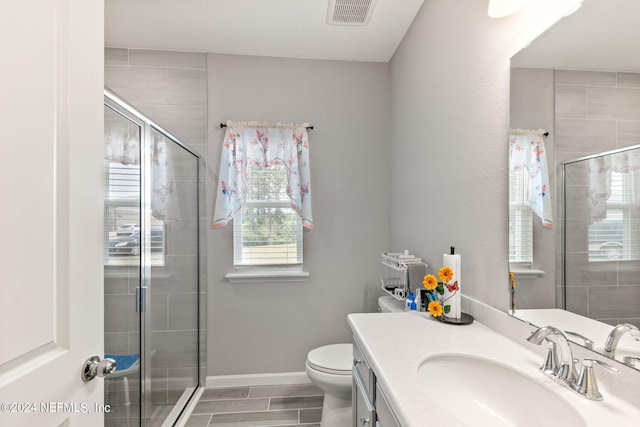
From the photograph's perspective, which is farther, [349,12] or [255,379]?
[255,379]

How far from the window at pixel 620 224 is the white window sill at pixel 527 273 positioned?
0.20m

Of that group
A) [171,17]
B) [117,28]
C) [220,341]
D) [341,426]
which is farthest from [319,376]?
[117,28]

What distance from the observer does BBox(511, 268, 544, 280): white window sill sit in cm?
94

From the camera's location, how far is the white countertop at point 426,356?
63 centimetres

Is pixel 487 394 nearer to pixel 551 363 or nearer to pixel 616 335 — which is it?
pixel 551 363

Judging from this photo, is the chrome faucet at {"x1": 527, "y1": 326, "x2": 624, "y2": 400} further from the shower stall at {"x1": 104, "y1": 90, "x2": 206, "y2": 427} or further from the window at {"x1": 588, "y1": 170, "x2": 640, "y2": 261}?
the shower stall at {"x1": 104, "y1": 90, "x2": 206, "y2": 427}

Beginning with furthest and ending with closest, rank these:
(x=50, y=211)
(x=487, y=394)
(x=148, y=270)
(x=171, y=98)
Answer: (x=171, y=98) → (x=148, y=270) → (x=487, y=394) → (x=50, y=211)

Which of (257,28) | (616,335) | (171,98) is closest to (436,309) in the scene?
(616,335)

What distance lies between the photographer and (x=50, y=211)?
644 millimetres

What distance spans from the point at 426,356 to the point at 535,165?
2.29ft

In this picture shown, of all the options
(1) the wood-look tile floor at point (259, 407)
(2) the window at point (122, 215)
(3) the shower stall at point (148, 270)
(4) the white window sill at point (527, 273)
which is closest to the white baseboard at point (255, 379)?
(1) the wood-look tile floor at point (259, 407)

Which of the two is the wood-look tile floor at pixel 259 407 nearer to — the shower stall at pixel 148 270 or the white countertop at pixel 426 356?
the shower stall at pixel 148 270

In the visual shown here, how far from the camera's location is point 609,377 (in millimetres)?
706

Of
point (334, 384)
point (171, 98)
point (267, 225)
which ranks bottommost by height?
point (334, 384)
